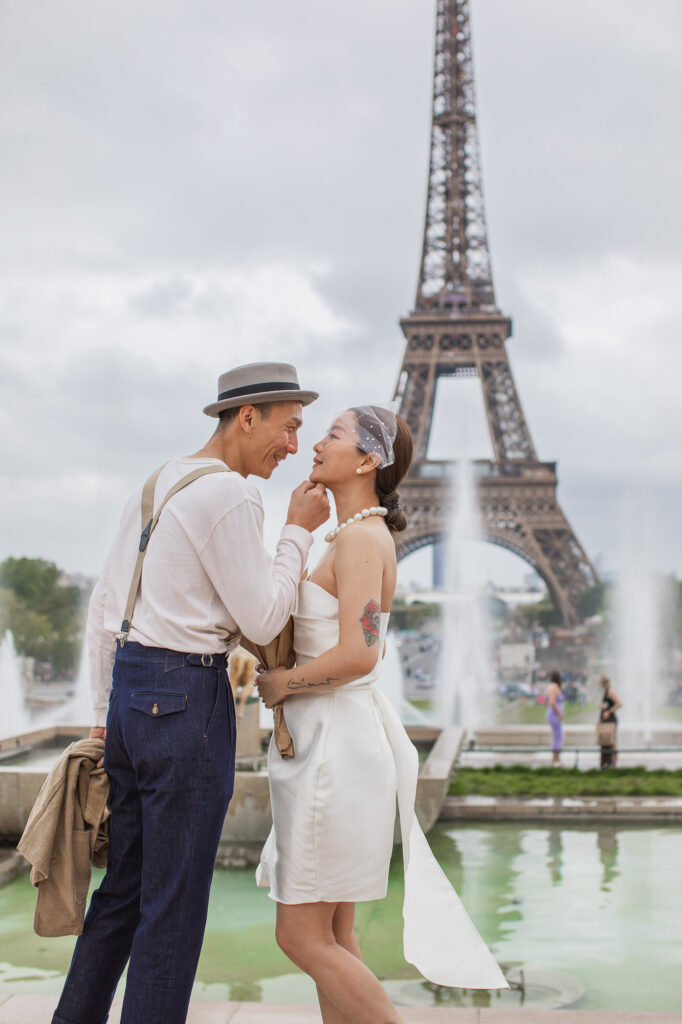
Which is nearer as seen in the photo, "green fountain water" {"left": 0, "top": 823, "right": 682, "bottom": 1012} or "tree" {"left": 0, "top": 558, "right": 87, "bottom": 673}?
"green fountain water" {"left": 0, "top": 823, "right": 682, "bottom": 1012}

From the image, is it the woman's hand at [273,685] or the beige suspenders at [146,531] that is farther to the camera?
the woman's hand at [273,685]

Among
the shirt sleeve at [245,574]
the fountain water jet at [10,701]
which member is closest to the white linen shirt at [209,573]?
the shirt sleeve at [245,574]

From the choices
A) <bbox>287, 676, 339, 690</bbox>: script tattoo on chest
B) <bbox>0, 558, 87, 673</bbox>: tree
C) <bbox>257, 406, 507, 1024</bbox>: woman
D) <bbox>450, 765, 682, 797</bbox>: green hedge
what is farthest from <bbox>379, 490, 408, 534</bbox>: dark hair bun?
<bbox>0, 558, 87, 673</bbox>: tree

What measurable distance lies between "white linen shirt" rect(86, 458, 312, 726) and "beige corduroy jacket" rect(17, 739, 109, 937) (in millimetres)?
393

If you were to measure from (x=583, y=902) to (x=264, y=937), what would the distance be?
1758 mm

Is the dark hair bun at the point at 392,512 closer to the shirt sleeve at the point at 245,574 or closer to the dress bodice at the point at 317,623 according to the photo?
the dress bodice at the point at 317,623

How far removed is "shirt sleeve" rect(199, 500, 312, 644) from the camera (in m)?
2.49

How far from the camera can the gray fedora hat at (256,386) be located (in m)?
2.71

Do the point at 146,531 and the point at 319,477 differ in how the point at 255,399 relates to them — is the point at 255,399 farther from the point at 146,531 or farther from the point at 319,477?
the point at 146,531

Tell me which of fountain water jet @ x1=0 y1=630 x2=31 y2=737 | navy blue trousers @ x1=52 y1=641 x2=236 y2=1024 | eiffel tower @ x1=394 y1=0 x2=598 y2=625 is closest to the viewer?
navy blue trousers @ x1=52 y1=641 x2=236 y2=1024

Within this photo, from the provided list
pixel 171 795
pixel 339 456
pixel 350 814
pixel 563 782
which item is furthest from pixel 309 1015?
pixel 563 782

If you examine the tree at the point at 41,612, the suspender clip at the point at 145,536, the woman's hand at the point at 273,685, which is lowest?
the woman's hand at the point at 273,685

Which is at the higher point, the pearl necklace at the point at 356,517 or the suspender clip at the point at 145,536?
the pearl necklace at the point at 356,517

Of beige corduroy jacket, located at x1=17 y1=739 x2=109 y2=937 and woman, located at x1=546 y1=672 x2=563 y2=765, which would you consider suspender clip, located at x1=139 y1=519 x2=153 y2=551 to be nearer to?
beige corduroy jacket, located at x1=17 y1=739 x2=109 y2=937
